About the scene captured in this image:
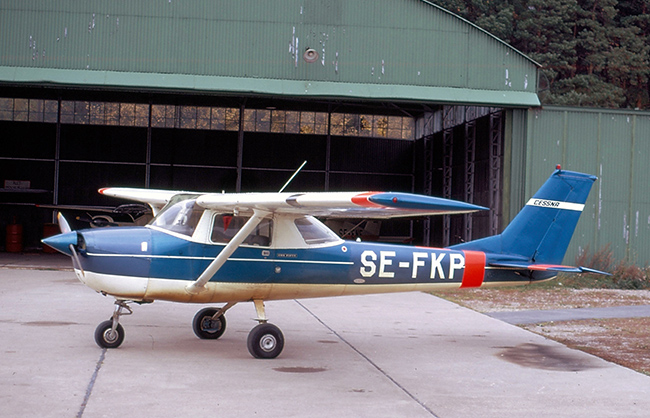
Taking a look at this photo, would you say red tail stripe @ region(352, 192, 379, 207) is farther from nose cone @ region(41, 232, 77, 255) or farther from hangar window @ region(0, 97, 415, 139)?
hangar window @ region(0, 97, 415, 139)

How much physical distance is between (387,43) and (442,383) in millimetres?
14282

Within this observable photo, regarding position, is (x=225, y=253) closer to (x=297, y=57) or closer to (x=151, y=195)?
(x=151, y=195)

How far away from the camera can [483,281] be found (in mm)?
10008

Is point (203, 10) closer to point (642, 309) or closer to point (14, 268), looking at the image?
point (14, 268)

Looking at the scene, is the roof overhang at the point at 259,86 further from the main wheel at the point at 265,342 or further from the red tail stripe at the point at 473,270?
the main wheel at the point at 265,342

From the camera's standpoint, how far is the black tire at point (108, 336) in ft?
28.0

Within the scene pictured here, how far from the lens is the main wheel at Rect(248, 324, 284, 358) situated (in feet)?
27.7

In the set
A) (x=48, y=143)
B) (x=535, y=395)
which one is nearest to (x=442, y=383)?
(x=535, y=395)

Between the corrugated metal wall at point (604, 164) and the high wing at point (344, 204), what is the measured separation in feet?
43.2

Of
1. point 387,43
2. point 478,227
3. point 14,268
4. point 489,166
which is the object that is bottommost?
point 14,268

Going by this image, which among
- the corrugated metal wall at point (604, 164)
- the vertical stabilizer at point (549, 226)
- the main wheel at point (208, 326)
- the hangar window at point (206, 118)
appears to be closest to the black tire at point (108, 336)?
the main wheel at point (208, 326)

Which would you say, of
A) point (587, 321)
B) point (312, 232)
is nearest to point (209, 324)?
point (312, 232)

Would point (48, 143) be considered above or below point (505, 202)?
above

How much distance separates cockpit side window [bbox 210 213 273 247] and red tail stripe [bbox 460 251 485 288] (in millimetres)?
2869
